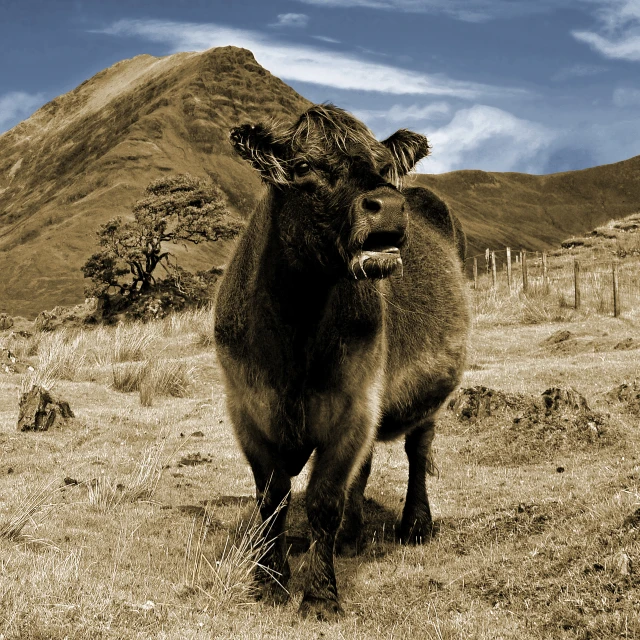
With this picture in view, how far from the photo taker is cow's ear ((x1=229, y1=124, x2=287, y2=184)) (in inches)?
166

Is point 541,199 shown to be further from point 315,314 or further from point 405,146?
point 315,314

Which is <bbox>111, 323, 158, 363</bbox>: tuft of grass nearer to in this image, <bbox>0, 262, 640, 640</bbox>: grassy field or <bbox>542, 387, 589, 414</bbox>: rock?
<bbox>0, 262, 640, 640</bbox>: grassy field

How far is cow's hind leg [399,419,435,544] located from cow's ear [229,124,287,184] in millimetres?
3271

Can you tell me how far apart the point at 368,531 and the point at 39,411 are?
5438 millimetres

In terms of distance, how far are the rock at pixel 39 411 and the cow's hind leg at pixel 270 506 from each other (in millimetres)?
5889

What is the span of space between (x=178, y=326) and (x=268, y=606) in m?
18.1

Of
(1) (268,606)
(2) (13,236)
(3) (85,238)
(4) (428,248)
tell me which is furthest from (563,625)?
(2) (13,236)

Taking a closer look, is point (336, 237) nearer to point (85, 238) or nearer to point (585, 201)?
point (85, 238)

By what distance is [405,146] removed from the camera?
464 centimetres

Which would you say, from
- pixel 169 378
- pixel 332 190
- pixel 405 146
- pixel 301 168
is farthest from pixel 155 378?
pixel 332 190

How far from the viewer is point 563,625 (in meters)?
4.15

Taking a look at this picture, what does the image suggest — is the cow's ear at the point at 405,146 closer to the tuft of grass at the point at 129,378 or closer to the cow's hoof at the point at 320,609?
the cow's hoof at the point at 320,609

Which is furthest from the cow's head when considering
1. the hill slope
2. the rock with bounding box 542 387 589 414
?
the hill slope

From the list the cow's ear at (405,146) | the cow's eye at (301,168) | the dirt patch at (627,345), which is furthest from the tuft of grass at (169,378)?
the cow's eye at (301,168)
